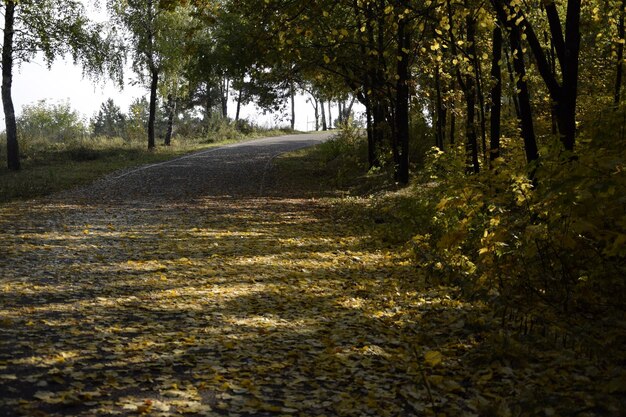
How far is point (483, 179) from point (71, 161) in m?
22.7

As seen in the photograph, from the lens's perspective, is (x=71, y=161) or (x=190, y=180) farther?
(x=71, y=161)

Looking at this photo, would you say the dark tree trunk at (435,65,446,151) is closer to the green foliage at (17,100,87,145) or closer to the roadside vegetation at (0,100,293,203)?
the roadside vegetation at (0,100,293,203)

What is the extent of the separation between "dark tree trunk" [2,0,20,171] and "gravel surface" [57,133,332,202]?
4.22m

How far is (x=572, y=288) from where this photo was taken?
6.28 meters

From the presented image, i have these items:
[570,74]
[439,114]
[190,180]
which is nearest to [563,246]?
[570,74]

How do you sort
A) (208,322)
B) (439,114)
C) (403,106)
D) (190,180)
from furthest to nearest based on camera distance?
(190,180) < (403,106) < (439,114) < (208,322)

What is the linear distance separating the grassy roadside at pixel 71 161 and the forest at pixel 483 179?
1872 millimetres

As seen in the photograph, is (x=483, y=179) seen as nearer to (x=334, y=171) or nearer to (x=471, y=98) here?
(x=471, y=98)

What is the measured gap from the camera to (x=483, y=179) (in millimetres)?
7258

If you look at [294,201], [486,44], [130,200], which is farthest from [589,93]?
[130,200]

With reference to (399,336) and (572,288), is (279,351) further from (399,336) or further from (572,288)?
(572,288)

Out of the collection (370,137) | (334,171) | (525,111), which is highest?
(370,137)

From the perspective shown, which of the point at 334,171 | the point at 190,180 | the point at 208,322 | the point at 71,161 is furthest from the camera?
the point at 71,161

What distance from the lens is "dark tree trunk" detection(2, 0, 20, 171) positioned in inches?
845
